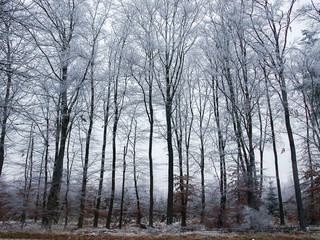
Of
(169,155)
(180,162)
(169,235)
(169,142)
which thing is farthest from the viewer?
(180,162)

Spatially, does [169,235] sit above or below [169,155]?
below

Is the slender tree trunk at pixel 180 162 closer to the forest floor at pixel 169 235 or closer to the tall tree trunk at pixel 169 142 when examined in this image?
the tall tree trunk at pixel 169 142

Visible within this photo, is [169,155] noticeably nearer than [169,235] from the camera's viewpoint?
No

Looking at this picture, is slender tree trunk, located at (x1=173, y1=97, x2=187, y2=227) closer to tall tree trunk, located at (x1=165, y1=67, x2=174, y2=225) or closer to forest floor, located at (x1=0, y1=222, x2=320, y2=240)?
tall tree trunk, located at (x1=165, y1=67, x2=174, y2=225)

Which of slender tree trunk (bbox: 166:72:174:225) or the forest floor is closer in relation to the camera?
the forest floor

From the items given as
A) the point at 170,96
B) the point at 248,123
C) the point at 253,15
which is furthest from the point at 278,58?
the point at 170,96

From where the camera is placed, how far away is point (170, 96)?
13.6m

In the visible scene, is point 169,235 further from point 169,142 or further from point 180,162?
point 180,162

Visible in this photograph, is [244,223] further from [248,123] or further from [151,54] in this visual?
[151,54]

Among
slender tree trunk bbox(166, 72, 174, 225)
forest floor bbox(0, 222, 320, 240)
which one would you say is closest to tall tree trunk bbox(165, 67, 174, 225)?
slender tree trunk bbox(166, 72, 174, 225)

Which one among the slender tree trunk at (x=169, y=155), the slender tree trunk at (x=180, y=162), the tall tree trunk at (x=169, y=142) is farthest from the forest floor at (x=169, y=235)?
the slender tree trunk at (x=180, y=162)

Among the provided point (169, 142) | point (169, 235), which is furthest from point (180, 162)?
point (169, 235)

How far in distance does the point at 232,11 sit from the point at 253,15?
110 cm

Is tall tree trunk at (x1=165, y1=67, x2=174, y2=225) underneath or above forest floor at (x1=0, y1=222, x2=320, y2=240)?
above
